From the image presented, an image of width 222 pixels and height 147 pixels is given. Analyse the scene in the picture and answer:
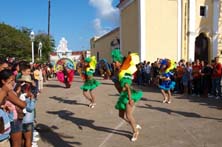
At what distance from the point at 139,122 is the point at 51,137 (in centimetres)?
264

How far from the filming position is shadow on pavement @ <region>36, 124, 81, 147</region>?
828 centimetres

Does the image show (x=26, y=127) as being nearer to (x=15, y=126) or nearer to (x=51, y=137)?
(x=15, y=126)

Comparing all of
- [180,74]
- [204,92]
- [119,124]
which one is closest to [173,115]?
[119,124]

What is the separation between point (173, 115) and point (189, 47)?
19.4 metres

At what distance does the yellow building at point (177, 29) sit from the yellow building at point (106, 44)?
31.6 ft

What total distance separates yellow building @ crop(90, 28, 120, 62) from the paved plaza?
25.9 m

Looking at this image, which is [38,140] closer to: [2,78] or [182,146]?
[182,146]

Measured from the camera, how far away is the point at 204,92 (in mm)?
16750

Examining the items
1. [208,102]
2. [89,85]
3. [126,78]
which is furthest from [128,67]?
[208,102]

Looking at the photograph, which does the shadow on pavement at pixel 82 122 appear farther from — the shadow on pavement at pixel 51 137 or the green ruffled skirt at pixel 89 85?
the green ruffled skirt at pixel 89 85

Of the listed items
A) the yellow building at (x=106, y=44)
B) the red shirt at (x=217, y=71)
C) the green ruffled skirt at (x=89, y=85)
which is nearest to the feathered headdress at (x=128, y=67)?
the green ruffled skirt at (x=89, y=85)

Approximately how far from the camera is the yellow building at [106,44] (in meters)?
40.9

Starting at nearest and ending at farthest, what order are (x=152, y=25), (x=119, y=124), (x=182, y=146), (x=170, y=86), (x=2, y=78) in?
(x=2, y=78), (x=182, y=146), (x=119, y=124), (x=170, y=86), (x=152, y=25)

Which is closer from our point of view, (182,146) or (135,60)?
(182,146)
